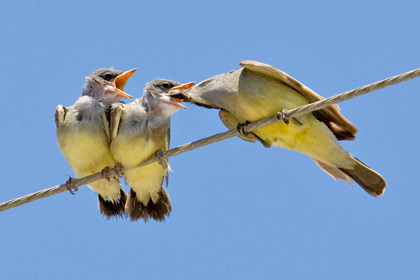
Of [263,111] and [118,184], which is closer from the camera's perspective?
[263,111]

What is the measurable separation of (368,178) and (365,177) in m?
0.04

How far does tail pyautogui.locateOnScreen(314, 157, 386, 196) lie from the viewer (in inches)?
409

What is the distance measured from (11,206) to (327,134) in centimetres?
399

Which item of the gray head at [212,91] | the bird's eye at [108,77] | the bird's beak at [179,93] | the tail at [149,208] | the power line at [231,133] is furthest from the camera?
the tail at [149,208]

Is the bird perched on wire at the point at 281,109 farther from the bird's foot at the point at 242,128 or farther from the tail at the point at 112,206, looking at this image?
the tail at the point at 112,206

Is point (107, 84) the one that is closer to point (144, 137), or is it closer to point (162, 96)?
point (162, 96)

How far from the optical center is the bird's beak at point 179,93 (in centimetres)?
1077

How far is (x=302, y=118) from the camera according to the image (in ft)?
32.7

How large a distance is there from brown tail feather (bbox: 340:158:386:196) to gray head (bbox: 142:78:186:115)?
7.99ft

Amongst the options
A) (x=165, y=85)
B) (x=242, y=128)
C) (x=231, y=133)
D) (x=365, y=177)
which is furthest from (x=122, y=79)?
(x=365, y=177)

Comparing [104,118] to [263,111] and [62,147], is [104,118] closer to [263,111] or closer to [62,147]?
[62,147]

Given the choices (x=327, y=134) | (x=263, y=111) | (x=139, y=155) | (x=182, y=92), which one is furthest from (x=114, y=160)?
(x=327, y=134)

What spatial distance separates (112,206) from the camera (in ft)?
37.6

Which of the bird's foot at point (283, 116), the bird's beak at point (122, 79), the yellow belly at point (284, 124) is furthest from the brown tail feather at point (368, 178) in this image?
the bird's beak at point (122, 79)
